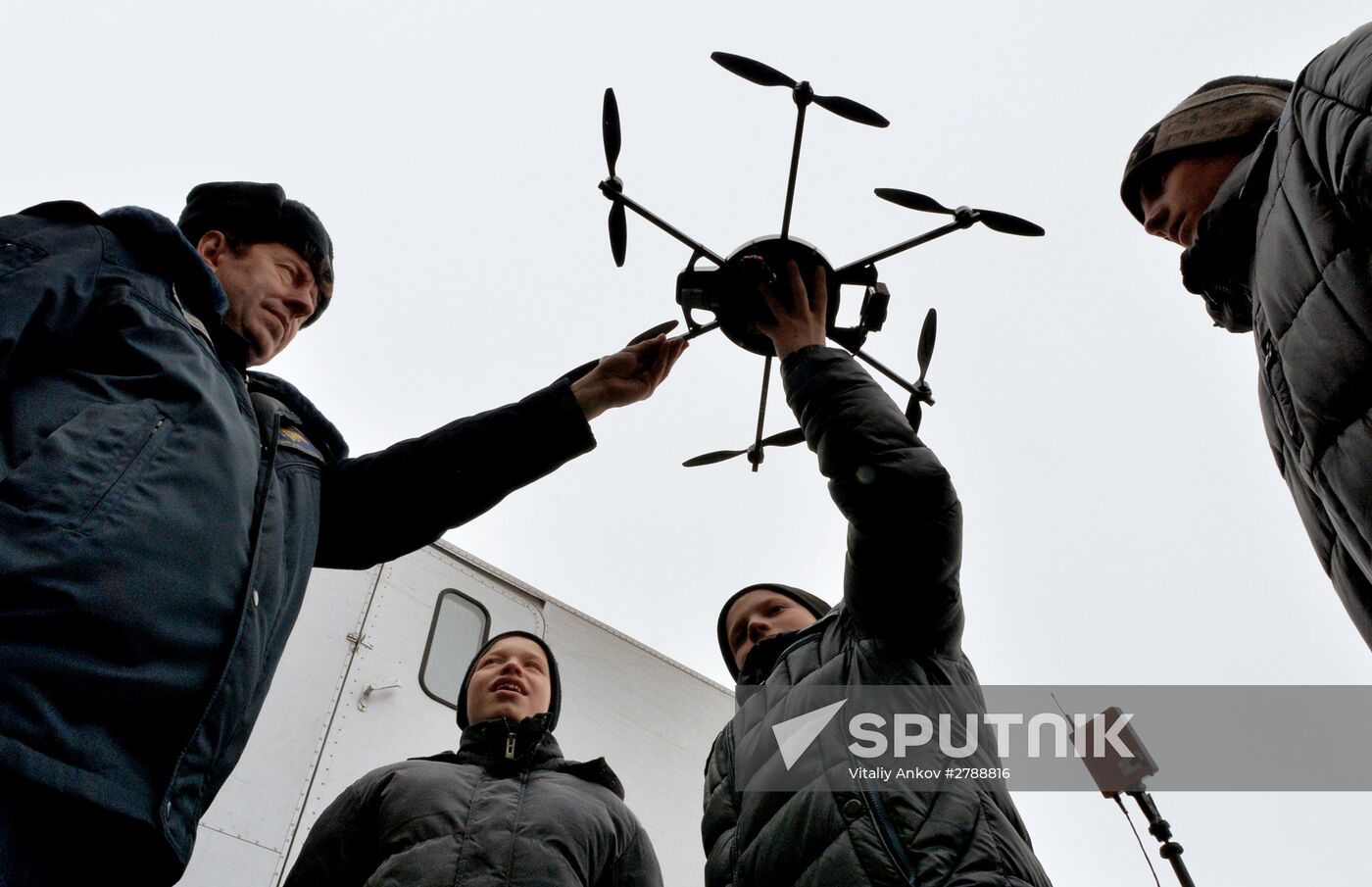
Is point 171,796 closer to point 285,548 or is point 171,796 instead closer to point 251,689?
point 251,689

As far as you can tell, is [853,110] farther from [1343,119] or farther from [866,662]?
[866,662]

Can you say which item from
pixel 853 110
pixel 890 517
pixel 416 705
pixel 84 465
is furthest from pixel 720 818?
pixel 416 705

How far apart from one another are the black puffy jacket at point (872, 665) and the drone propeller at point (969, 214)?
1.27ft

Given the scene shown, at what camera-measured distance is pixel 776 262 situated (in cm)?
233

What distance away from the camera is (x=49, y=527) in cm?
132

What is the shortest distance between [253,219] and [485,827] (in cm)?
189

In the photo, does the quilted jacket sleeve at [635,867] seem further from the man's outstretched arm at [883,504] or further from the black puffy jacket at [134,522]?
the black puffy jacket at [134,522]

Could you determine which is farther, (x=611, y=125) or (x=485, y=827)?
(x=485, y=827)

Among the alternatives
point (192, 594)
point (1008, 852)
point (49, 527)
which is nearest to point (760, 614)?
point (1008, 852)

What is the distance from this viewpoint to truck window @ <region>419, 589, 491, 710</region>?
5.02 m

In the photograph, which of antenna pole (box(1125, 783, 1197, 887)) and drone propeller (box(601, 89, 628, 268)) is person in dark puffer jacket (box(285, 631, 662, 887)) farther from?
antenna pole (box(1125, 783, 1197, 887))

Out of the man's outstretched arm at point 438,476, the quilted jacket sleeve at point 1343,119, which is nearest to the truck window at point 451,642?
the man's outstretched arm at point 438,476

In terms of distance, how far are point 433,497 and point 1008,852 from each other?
1.49 metres

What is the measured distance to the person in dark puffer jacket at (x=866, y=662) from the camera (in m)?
1.83
